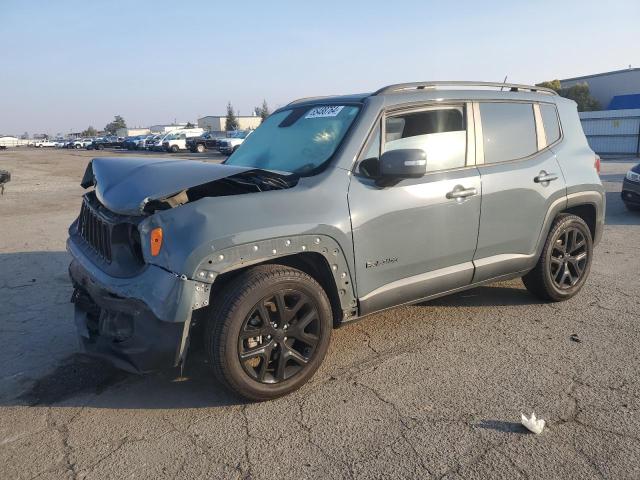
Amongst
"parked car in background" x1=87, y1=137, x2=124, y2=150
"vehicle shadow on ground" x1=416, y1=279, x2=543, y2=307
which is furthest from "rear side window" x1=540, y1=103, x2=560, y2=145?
"parked car in background" x1=87, y1=137, x2=124, y2=150

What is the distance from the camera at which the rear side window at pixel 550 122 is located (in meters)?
4.56

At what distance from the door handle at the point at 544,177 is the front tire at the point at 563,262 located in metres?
0.42

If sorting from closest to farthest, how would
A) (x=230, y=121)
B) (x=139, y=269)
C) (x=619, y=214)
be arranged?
(x=139, y=269) < (x=619, y=214) < (x=230, y=121)

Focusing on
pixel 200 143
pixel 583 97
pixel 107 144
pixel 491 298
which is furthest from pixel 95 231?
pixel 107 144

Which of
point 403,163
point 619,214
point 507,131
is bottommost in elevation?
point 619,214

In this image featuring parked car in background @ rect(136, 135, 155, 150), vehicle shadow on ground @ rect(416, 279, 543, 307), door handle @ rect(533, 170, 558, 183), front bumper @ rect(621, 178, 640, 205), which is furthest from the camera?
parked car in background @ rect(136, 135, 155, 150)

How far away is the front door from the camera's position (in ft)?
11.2

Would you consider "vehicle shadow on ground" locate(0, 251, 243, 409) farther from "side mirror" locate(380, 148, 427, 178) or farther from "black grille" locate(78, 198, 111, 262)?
"side mirror" locate(380, 148, 427, 178)

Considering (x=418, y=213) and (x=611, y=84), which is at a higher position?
(x=611, y=84)

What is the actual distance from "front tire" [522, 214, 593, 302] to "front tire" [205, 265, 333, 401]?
7.49ft

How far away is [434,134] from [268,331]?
192 cm

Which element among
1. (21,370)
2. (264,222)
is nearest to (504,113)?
(264,222)

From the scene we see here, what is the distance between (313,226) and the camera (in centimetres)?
316

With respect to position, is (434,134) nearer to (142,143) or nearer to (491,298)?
(491,298)
